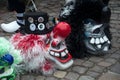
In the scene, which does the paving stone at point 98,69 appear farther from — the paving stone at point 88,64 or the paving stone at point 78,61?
the paving stone at point 78,61

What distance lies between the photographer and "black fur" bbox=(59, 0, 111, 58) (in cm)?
314

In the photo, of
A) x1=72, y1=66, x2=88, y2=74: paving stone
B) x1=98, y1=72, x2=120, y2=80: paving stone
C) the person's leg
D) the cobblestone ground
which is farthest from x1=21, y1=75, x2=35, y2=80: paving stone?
the person's leg

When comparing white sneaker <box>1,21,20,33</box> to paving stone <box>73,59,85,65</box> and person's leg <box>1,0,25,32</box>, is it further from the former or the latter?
paving stone <box>73,59,85,65</box>

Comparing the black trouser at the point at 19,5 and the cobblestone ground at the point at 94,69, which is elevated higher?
the black trouser at the point at 19,5

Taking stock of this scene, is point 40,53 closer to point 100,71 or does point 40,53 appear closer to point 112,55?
point 100,71

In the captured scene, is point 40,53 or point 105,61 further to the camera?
point 105,61

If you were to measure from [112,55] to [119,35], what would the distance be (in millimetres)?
578

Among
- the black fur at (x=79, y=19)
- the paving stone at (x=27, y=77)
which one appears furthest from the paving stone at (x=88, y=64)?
the paving stone at (x=27, y=77)

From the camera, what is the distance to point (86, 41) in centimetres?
326

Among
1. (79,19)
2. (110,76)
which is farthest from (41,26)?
(110,76)

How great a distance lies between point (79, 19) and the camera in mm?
3166

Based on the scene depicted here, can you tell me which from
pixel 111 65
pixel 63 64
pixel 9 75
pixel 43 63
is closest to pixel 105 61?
pixel 111 65

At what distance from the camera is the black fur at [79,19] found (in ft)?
10.3

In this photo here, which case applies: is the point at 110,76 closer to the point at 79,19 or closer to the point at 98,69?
the point at 98,69
